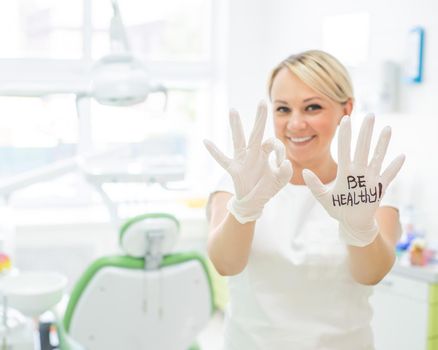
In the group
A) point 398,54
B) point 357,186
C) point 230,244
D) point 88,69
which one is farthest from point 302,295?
point 88,69

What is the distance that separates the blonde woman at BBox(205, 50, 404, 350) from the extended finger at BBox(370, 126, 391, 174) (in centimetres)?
13

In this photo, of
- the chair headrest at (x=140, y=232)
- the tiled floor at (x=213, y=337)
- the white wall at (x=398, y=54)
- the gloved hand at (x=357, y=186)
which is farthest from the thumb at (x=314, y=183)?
the tiled floor at (x=213, y=337)

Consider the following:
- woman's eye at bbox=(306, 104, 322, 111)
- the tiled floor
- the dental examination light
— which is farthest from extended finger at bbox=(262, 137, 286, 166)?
the tiled floor

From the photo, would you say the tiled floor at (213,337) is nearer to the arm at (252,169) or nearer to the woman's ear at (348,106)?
the woman's ear at (348,106)

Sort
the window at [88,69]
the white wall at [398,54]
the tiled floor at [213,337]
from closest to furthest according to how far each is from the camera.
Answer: the white wall at [398,54]
the tiled floor at [213,337]
the window at [88,69]

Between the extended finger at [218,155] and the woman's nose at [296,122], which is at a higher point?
the woman's nose at [296,122]

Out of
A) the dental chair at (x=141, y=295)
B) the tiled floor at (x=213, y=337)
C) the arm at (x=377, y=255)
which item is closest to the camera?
the arm at (x=377, y=255)

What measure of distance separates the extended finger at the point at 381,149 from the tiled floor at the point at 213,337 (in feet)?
8.19

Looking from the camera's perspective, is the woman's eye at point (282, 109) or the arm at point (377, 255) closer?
the arm at point (377, 255)

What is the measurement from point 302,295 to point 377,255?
184 mm

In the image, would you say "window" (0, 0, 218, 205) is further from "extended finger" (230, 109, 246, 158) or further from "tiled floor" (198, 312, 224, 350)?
"extended finger" (230, 109, 246, 158)

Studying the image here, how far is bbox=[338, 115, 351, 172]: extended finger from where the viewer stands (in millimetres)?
1057

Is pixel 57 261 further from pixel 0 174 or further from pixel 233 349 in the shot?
pixel 233 349

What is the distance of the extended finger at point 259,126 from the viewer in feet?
3.55
